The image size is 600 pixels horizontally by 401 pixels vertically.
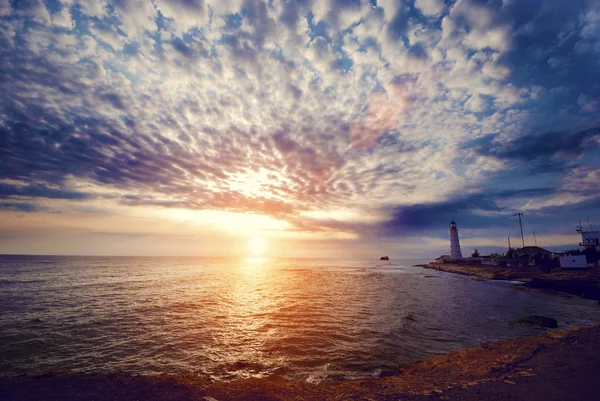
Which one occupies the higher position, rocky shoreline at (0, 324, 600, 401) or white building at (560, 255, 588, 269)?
white building at (560, 255, 588, 269)

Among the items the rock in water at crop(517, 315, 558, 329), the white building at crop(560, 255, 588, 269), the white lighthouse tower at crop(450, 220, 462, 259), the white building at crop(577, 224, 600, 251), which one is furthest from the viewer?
the white lighthouse tower at crop(450, 220, 462, 259)

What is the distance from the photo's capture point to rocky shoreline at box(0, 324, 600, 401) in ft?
31.9

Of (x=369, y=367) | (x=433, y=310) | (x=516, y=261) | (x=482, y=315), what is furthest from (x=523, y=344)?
(x=516, y=261)

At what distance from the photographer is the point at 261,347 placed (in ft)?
59.3

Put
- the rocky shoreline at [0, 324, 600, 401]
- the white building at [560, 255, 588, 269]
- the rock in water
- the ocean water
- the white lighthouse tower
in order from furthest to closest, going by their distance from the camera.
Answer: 1. the white lighthouse tower
2. the white building at [560, 255, 588, 269]
3. the rock in water
4. the ocean water
5. the rocky shoreline at [0, 324, 600, 401]

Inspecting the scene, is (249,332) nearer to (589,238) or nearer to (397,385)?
(397,385)

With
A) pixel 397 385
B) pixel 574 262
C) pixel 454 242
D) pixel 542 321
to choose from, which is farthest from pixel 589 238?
pixel 397 385

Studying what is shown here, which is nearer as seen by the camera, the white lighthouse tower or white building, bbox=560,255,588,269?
white building, bbox=560,255,588,269

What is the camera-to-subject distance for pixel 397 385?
1116 centimetres

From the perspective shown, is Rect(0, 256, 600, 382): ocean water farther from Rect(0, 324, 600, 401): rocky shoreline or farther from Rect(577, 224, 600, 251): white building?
Rect(577, 224, 600, 251): white building

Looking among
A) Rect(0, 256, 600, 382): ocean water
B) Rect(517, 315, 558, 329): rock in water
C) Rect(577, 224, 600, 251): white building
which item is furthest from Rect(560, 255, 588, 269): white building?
Rect(517, 315, 558, 329): rock in water

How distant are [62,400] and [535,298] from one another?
51.3m

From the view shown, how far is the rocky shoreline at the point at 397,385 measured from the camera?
9.73 meters

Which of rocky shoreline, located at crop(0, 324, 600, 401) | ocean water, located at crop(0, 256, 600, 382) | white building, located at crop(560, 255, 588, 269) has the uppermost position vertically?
white building, located at crop(560, 255, 588, 269)
